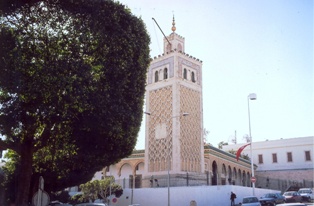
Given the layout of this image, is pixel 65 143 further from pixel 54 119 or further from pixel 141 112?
pixel 141 112

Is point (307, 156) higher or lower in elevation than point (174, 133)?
lower

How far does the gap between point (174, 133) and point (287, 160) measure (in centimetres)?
2477

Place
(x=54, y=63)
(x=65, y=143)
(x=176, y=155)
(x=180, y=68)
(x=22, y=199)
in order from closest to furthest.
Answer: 1. (x=54, y=63)
2. (x=22, y=199)
3. (x=65, y=143)
4. (x=176, y=155)
5. (x=180, y=68)

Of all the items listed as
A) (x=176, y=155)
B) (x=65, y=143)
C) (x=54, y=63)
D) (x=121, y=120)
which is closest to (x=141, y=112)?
(x=121, y=120)

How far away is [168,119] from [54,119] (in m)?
19.1

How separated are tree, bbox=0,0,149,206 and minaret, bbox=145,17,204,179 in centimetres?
1500

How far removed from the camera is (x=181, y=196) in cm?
2322

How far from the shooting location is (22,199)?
1168 cm

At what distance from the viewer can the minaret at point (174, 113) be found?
95.4 feet

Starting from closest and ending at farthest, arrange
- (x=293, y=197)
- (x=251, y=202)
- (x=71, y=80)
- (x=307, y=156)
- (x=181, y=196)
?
(x=71, y=80), (x=251, y=202), (x=181, y=196), (x=293, y=197), (x=307, y=156)

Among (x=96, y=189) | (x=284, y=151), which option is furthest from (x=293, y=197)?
(x=284, y=151)

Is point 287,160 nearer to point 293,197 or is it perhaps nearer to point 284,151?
point 284,151

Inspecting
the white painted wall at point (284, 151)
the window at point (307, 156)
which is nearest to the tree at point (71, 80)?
the white painted wall at point (284, 151)

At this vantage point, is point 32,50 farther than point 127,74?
No
